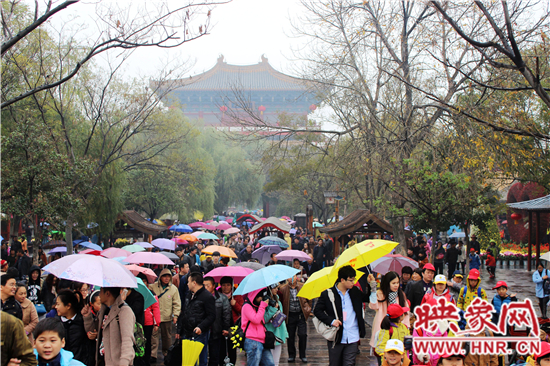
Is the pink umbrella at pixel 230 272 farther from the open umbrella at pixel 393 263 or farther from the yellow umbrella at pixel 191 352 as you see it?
the open umbrella at pixel 393 263

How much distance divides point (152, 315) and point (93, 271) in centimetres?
242

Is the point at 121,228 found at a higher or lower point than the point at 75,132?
lower

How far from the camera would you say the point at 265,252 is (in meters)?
15.5

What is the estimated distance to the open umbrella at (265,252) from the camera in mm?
15219

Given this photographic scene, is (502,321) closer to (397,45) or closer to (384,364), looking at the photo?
(384,364)

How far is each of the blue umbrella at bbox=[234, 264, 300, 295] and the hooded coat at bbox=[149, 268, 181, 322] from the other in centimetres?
200

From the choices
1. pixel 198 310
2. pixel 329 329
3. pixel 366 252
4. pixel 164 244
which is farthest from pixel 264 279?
pixel 164 244

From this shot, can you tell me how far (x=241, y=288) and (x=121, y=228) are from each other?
15783 millimetres

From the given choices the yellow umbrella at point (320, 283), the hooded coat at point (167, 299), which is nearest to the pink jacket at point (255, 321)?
the yellow umbrella at point (320, 283)

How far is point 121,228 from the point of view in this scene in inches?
834

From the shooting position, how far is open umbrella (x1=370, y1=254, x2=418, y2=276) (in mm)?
9938

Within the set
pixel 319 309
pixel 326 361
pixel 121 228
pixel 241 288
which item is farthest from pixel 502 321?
pixel 121 228

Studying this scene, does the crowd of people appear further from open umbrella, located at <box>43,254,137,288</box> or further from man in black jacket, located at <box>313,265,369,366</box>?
open umbrella, located at <box>43,254,137,288</box>

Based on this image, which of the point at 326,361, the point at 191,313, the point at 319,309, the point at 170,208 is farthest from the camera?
the point at 170,208
